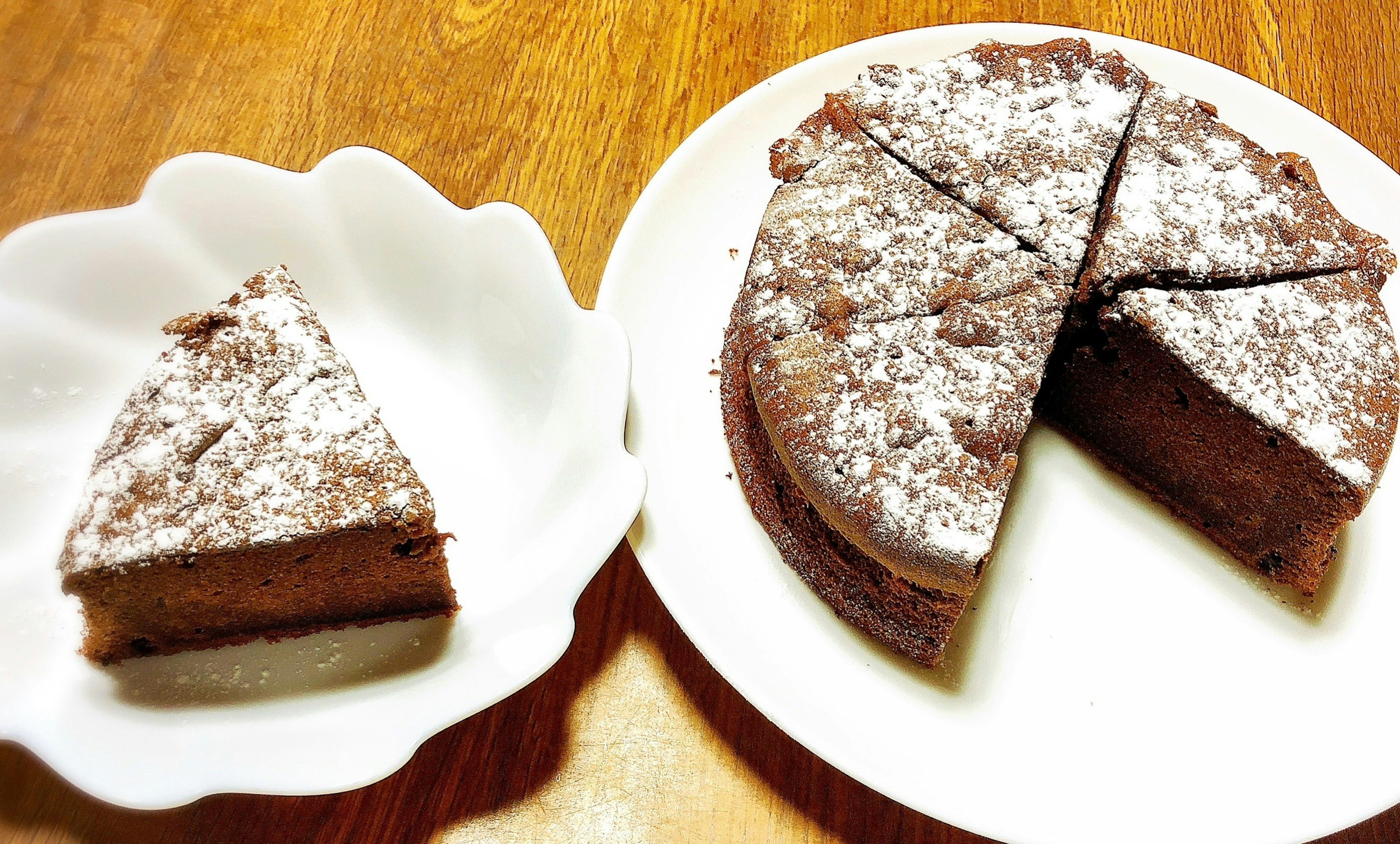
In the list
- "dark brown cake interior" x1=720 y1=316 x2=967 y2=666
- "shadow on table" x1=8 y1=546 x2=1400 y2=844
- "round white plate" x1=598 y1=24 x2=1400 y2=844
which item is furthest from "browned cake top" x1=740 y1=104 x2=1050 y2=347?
"shadow on table" x1=8 y1=546 x2=1400 y2=844

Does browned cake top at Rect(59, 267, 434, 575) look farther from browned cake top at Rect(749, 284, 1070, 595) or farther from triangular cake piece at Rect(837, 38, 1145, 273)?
triangular cake piece at Rect(837, 38, 1145, 273)

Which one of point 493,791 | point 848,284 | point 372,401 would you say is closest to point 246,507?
point 372,401

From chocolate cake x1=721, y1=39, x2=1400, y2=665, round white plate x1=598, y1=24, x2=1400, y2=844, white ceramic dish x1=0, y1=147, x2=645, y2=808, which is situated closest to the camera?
white ceramic dish x1=0, y1=147, x2=645, y2=808

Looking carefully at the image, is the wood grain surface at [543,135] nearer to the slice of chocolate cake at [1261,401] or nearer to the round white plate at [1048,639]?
the round white plate at [1048,639]

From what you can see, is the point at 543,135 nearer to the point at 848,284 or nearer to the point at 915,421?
A: the point at 848,284

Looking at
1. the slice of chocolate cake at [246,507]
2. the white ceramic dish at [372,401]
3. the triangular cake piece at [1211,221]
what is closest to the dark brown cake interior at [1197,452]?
the triangular cake piece at [1211,221]

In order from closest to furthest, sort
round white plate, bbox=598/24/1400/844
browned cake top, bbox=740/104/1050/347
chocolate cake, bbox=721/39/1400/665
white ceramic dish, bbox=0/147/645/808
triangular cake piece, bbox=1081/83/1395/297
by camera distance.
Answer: white ceramic dish, bbox=0/147/645/808
round white plate, bbox=598/24/1400/844
chocolate cake, bbox=721/39/1400/665
browned cake top, bbox=740/104/1050/347
triangular cake piece, bbox=1081/83/1395/297

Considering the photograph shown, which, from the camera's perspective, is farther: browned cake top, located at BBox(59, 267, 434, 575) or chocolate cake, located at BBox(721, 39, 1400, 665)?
chocolate cake, located at BBox(721, 39, 1400, 665)
